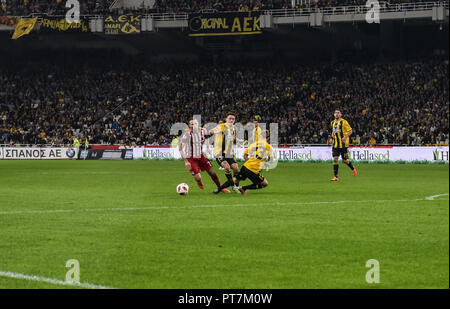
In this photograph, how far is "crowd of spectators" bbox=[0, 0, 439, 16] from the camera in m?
51.5

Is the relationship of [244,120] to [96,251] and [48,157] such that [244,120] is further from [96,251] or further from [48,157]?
[96,251]

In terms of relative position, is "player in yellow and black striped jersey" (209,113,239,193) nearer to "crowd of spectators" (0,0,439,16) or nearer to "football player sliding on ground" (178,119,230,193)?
"football player sliding on ground" (178,119,230,193)

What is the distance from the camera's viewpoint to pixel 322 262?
27.2 feet

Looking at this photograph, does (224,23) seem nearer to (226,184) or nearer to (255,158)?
(226,184)

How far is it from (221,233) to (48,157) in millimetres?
39739

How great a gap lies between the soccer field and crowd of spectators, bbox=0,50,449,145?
87.7ft

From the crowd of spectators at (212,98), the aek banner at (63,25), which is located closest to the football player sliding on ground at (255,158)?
the crowd of spectators at (212,98)

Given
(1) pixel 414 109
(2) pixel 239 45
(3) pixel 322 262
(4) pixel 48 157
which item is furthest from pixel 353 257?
(2) pixel 239 45

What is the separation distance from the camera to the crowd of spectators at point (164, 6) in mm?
51531

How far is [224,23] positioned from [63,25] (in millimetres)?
12873

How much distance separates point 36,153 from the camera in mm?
49219

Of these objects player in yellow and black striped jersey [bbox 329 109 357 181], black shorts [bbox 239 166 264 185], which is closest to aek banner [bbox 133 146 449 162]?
player in yellow and black striped jersey [bbox 329 109 357 181]

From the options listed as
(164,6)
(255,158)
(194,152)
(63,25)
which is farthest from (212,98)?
(255,158)
